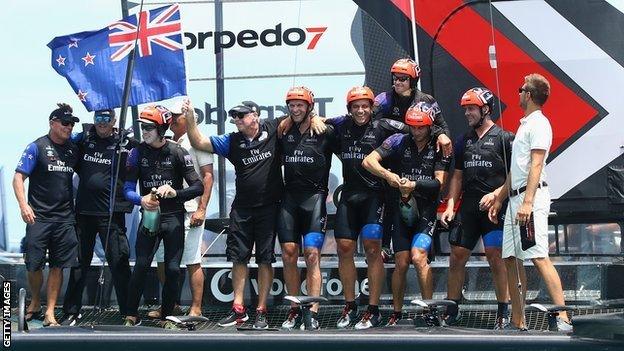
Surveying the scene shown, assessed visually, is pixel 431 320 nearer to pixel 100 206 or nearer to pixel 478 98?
pixel 478 98

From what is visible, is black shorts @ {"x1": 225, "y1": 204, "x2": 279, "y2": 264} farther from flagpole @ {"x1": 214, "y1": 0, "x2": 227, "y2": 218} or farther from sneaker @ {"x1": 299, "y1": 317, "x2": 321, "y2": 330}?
flagpole @ {"x1": 214, "y1": 0, "x2": 227, "y2": 218}

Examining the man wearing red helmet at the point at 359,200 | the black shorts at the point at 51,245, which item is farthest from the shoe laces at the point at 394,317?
the black shorts at the point at 51,245

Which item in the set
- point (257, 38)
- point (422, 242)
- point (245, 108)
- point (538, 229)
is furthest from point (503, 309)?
point (257, 38)

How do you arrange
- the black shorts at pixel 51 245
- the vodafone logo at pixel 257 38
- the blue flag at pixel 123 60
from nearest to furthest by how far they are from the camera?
1. the blue flag at pixel 123 60
2. the black shorts at pixel 51 245
3. the vodafone logo at pixel 257 38

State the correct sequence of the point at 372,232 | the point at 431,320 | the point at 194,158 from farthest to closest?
the point at 194,158
the point at 372,232
the point at 431,320

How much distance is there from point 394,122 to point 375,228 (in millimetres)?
683

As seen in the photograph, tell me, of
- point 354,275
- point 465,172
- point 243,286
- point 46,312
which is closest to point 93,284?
point 46,312

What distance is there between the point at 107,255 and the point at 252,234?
1.14m

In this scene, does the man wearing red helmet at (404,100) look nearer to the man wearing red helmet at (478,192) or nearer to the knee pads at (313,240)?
the man wearing red helmet at (478,192)

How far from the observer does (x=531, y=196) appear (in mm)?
7758

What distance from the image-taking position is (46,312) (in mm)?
9055

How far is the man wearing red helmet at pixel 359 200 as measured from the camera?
8578 millimetres

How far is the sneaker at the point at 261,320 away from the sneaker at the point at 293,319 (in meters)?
0.13

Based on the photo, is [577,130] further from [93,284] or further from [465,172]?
[93,284]
